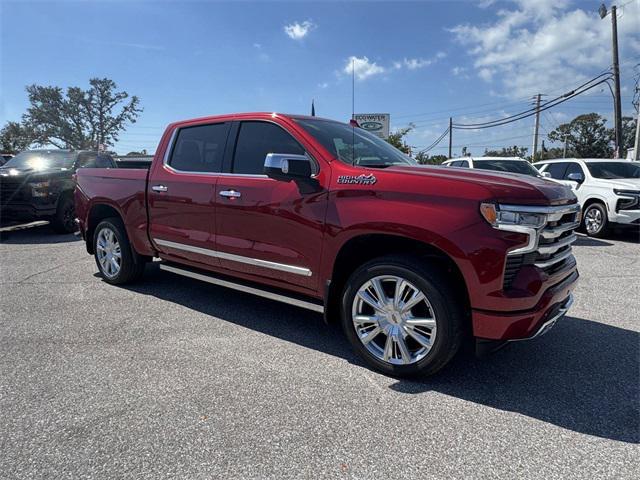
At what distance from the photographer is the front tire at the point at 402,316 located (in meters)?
2.86

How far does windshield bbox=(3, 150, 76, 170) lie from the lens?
10102 mm

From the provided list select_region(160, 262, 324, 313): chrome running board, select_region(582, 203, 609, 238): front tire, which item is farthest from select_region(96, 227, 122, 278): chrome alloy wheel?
select_region(582, 203, 609, 238): front tire

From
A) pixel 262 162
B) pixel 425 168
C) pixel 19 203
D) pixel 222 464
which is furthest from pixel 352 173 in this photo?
pixel 19 203

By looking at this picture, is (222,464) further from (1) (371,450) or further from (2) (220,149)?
(2) (220,149)

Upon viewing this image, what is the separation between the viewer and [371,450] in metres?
2.32

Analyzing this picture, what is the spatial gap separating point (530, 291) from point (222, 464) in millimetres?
2010

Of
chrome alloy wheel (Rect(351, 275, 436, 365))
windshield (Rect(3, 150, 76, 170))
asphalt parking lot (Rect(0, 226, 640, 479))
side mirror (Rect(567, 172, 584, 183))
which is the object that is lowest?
asphalt parking lot (Rect(0, 226, 640, 479))

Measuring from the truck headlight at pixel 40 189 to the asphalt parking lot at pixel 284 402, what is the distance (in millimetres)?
5508

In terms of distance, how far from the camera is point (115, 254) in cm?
538

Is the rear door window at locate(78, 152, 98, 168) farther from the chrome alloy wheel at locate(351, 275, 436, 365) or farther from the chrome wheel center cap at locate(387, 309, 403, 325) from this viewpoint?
the chrome wheel center cap at locate(387, 309, 403, 325)

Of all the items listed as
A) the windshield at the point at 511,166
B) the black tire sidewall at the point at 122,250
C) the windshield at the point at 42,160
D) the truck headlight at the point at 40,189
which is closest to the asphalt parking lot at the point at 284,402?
the black tire sidewall at the point at 122,250

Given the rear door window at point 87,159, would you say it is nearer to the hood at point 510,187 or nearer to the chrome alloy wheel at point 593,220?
the hood at point 510,187

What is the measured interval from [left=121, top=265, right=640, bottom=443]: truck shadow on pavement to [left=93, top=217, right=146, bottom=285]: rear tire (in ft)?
4.24

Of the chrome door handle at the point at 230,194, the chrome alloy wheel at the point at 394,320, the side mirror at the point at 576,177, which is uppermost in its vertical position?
the side mirror at the point at 576,177
